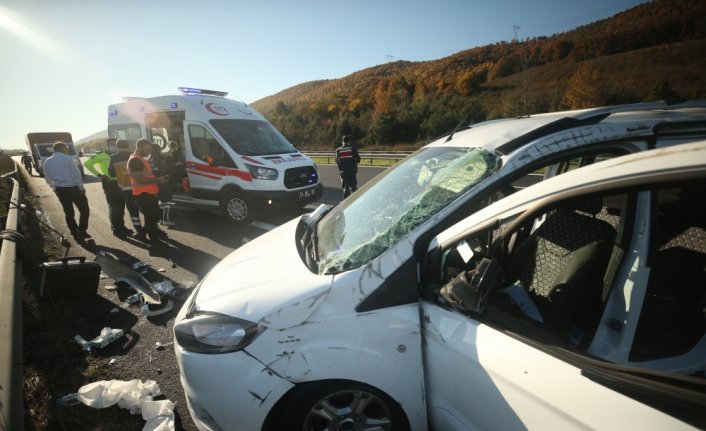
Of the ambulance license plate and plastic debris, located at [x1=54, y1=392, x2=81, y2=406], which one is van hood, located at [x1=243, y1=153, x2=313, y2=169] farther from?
plastic debris, located at [x1=54, y1=392, x2=81, y2=406]

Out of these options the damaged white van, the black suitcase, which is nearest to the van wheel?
the damaged white van

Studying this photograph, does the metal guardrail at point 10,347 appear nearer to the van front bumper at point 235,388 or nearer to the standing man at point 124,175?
the van front bumper at point 235,388

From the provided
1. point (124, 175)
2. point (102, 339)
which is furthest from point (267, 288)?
Answer: point (124, 175)

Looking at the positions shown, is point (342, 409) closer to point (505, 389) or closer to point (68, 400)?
point (505, 389)

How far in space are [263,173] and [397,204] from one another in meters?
4.97

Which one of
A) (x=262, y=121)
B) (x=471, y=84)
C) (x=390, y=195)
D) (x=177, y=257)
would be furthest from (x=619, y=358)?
(x=471, y=84)

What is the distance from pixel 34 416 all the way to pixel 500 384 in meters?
2.95

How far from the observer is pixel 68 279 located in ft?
12.9

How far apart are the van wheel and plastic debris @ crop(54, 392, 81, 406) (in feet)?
6.00

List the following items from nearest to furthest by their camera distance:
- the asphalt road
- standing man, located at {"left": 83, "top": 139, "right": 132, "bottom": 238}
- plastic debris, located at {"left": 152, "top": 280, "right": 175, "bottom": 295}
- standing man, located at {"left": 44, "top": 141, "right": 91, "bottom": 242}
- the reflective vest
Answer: the asphalt road
plastic debris, located at {"left": 152, "top": 280, "right": 175, "bottom": 295}
the reflective vest
standing man, located at {"left": 44, "top": 141, "right": 91, "bottom": 242}
standing man, located at {"left": 83, "top": 139, "right": 132, "bottom": 238}

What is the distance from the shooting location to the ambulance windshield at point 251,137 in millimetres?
6898

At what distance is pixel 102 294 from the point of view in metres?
4.20

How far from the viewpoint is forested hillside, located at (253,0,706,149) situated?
A: 3506cm

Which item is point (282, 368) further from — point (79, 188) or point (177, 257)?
point (79, 188)
